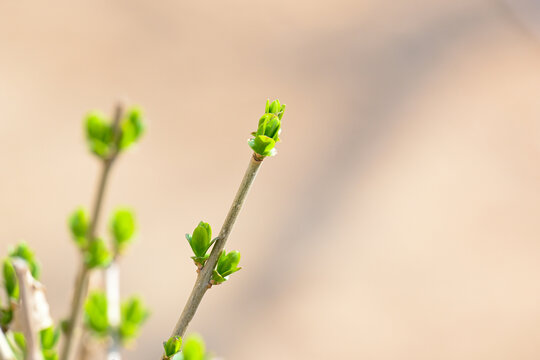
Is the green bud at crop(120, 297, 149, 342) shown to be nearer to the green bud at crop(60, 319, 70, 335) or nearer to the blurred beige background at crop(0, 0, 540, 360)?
the green bud at crop(60, 319, 70, 335)

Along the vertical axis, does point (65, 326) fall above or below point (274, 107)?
below

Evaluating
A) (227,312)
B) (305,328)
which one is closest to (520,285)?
(305,328)

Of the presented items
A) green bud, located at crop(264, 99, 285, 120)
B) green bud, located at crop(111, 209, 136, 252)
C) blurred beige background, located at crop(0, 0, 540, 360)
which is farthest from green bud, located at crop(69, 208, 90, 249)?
blurred beige background, located at crop(0, 0, 540, 360)

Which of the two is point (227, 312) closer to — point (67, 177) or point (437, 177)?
point (67, 177)

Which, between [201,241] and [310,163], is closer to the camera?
[201,241]

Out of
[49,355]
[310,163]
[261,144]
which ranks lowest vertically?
[49,355]

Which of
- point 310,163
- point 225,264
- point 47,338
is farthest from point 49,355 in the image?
point 310,163

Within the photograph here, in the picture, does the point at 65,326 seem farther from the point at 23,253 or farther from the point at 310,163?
the point at 310,163
